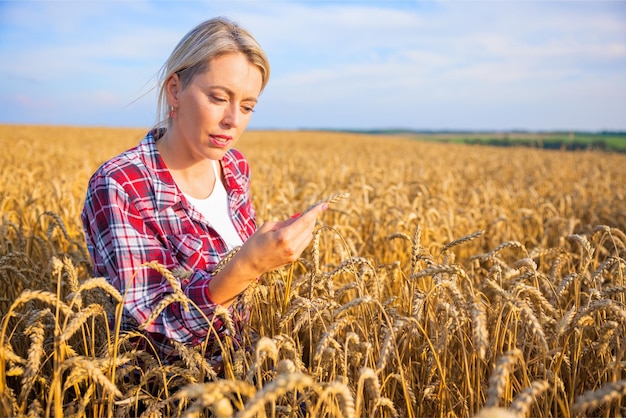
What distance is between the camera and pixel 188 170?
2.44 meters

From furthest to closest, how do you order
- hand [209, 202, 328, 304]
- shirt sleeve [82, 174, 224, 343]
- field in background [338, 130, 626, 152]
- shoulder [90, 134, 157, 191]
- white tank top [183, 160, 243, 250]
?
field in background [338, 130, 626, 152] → white tank top [183, 160, 243, 250] → shoulder [90, 134, 157, 191] → shirt sleeve [82, 174, 224, 343] → hand [209, 202, 328, 304]

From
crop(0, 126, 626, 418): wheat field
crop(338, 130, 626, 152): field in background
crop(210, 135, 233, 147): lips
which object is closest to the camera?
crop(0, 126, 626, 418): wheat field

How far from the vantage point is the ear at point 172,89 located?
224 cm

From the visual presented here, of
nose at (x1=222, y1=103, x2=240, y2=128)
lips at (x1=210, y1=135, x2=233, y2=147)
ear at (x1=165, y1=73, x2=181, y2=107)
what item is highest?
ear at (x1=165, y1=73, x2=181, y2=107)

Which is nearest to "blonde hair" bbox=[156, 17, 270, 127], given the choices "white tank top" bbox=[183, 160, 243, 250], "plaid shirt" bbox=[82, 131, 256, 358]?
"plaid shirt" bbox=[82, 131, 256, 358]

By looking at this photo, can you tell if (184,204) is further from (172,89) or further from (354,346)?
(354,346)

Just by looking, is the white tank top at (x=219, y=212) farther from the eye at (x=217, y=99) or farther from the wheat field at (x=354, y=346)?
the eye at (x=217, y=99)

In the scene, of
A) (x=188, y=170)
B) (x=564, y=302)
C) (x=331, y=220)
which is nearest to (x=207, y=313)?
(x=188, y=170)

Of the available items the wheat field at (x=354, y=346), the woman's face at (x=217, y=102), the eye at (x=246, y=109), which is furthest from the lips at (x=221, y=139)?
the wheat field at (x=354, y=346)

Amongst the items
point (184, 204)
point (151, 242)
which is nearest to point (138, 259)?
point (151, 242)

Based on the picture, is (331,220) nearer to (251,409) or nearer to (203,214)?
(203,214)

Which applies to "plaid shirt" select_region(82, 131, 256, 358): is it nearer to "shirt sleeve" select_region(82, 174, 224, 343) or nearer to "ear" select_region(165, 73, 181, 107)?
"shirt sleeve" select_region(82, 174, 224, 343)

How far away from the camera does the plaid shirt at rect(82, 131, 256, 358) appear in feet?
6.23

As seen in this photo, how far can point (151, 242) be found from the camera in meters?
2.07
